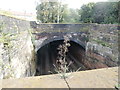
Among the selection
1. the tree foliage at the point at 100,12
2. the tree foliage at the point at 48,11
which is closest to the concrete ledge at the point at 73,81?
the tree foliage at the point at 100,12

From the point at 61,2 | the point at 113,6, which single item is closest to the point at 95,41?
the point at 113,6

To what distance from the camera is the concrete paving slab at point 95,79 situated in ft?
3.92

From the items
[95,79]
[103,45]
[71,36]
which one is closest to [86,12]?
[71,36]

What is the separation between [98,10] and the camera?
44.6 feet

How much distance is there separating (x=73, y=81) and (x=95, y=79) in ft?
0.83

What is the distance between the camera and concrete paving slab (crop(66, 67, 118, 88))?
3.92 ft

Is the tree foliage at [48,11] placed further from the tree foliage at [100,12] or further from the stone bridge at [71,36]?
the stone bridge at [71,36]

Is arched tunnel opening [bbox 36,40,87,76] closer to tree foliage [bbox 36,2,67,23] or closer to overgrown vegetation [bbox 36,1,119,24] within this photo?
overgrown vegetation [bbox 36,1,119,24]

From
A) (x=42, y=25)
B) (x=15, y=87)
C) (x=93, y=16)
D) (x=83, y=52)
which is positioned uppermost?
(x=93, y=16)

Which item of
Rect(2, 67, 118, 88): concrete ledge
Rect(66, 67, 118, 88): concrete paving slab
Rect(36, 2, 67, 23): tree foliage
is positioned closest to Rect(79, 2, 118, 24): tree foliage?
Rect(36, 2, 67, 23): tree foliage

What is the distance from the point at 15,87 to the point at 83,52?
10.1 meters

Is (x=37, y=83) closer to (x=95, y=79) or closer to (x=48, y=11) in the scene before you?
(x=95, y=79)

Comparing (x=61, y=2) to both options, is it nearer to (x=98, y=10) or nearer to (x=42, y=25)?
(x=98, y=10)

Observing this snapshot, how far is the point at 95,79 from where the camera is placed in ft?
4.30
